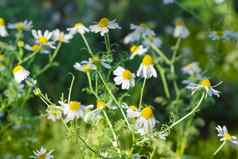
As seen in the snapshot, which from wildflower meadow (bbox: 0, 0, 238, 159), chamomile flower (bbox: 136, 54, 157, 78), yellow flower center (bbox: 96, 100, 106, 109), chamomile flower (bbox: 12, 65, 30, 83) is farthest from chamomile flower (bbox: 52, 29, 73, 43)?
yellow flower center (bbox: 96, 100, 106, 109)

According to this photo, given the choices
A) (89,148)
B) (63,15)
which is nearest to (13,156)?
(89,148)

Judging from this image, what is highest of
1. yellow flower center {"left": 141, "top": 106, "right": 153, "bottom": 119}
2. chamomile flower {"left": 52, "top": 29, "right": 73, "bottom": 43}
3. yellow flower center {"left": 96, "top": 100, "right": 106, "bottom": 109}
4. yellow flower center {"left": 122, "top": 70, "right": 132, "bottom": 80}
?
chamomile flower {"left": 52, "top": 29, "right": 73, "bottom": 43}

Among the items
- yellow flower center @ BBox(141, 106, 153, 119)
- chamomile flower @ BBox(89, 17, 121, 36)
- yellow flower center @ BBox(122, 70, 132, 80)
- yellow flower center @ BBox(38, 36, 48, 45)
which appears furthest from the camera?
yellow flower center @ BBox(38, 36, 48, 45)

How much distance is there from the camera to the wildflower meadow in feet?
6.88

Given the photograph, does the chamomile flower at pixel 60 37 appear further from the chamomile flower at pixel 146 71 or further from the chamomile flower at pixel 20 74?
the chamomile flower at pixel 146 71

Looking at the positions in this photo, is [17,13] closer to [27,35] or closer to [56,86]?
→ [27,35]

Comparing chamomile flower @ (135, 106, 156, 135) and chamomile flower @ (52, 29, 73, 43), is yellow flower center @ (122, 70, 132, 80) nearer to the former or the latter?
chamomile flower @ (135, 106, 156, 135)

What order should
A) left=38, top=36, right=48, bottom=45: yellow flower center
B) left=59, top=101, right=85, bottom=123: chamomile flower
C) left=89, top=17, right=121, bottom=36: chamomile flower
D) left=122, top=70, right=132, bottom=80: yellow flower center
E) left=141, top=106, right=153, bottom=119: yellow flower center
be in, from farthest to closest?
1. left=38, top=36, right=48, bottom=45: yellow flower center
2. left=89, top=17, right=121, bottom=36: chamomile flower
3. left=122, top=70, right=132, bottom=80: yellow flower center
4. left=141, top=106, right=153, bottom=119: yellow flower center
5. left=59, top=101, right=85, bottom=123: chamomile flower

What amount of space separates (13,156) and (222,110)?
5.82 ft

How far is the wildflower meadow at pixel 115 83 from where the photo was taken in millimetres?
2096

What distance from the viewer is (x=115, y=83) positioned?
2234 mm

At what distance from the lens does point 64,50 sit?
456cm

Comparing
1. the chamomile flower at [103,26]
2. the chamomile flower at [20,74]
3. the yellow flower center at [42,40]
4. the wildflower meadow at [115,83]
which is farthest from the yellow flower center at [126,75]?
the yellow flower center at [42,40]

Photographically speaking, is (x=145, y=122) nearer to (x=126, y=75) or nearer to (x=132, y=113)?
(x=132, y=113)
